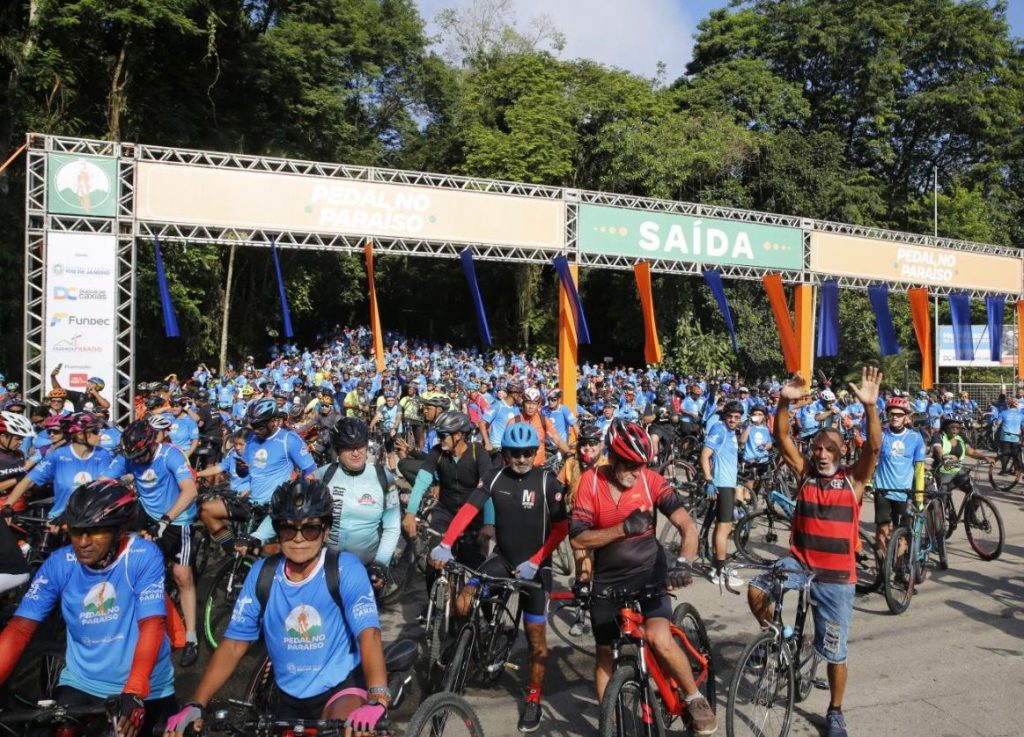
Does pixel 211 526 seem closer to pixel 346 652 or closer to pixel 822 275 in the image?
pixel 346 652

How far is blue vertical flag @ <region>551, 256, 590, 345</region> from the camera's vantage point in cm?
1673

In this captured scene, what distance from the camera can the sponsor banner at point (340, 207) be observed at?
45.3ft

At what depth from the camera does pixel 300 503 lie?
305 cm

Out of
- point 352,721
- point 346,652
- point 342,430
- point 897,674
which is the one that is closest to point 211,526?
point 342,430

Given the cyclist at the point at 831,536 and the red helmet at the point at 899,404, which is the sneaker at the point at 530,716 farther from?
the red helmet at the point at 899,404

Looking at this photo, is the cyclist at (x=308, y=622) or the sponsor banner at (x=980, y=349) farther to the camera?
the sponsor banner at (x=980, y=349)

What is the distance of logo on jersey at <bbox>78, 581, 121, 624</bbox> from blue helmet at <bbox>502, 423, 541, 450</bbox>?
8.29 ft

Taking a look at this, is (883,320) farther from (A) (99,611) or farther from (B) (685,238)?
(A) (99,611)

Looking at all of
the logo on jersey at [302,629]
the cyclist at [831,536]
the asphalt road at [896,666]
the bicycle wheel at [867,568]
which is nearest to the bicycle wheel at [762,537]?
the bicycle wheel at [867,568]

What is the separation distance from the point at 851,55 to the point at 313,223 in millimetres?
32161

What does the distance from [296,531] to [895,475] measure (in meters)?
6.58

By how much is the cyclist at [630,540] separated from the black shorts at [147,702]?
2.16m

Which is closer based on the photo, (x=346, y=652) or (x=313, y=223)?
(x=346, y=652)

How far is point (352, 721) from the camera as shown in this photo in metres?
2.59
